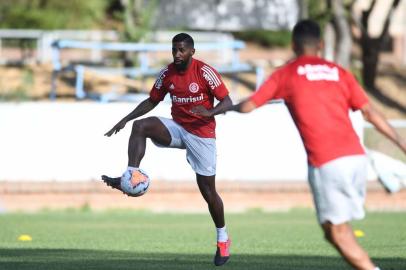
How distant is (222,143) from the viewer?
80.4ft

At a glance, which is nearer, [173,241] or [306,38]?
[306,38]

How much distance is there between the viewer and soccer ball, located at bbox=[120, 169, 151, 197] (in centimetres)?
1216

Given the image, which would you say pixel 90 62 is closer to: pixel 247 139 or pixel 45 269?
pixel 247 139

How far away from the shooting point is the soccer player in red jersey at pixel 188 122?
12.5m

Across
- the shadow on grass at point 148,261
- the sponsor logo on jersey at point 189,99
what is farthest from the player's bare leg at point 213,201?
the sponsor logo on jersey at point 189,99

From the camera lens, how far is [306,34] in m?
9.26

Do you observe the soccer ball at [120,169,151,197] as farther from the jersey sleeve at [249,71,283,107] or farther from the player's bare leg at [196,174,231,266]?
the jersey sleeve at [249,71,283,107]

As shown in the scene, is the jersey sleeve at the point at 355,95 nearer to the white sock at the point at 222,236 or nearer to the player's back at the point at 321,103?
the player's back at the point at 321,103

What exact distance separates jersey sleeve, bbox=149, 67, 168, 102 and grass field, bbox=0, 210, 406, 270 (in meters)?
1.61

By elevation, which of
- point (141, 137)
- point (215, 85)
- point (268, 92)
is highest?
point (268, 92)

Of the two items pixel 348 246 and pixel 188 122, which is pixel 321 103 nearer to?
pixel 348 246

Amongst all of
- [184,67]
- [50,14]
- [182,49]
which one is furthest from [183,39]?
[50,14]

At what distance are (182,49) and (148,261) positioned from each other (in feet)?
6.84

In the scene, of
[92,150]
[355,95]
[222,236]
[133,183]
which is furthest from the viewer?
[92,150]
